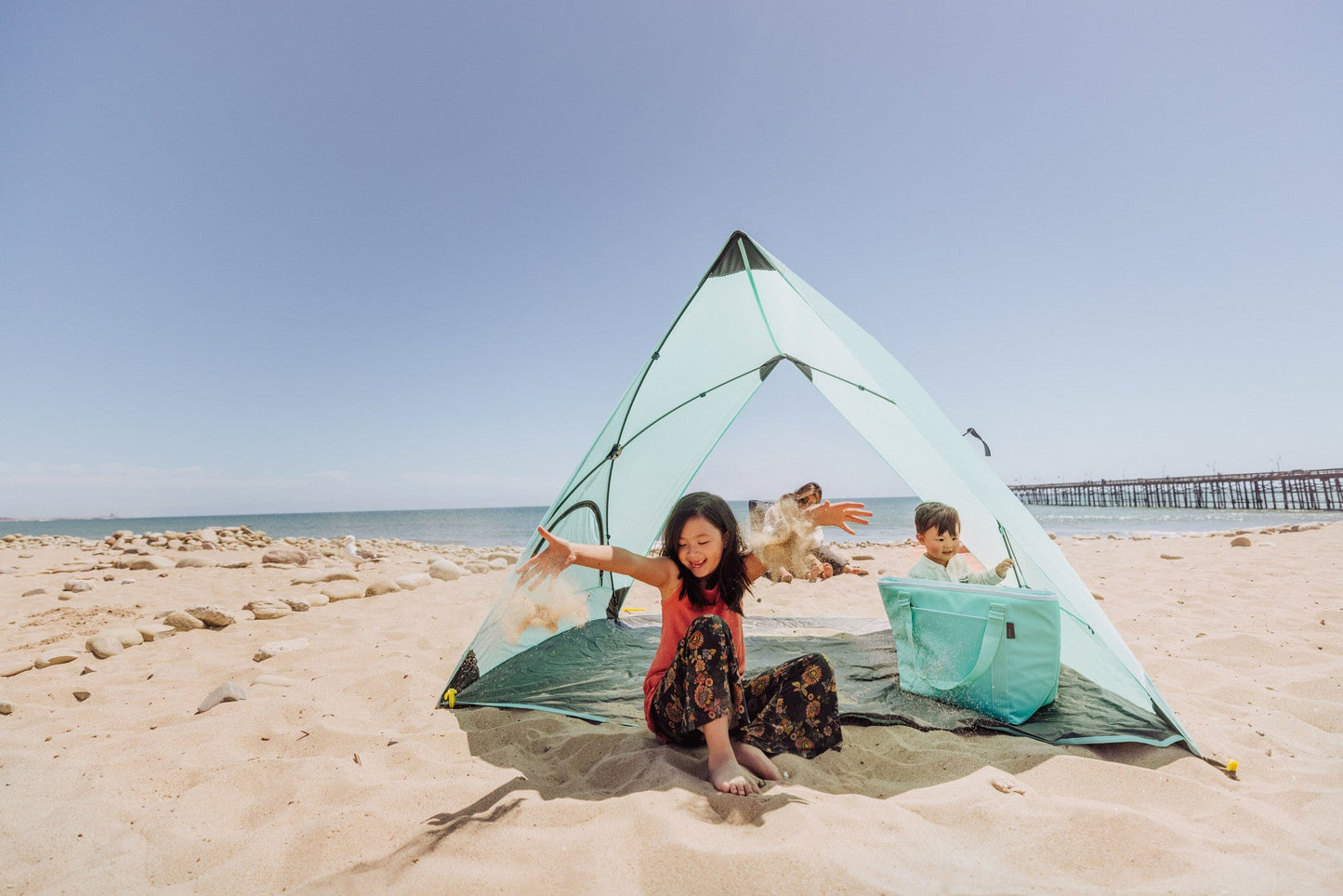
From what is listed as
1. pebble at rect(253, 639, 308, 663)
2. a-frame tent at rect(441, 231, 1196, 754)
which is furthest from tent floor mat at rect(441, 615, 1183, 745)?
pebble at rect(253, 639, 308, 663)

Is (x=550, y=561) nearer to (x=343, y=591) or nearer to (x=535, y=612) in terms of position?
(x=535, y=612)

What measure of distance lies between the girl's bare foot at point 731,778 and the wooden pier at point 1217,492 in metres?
33.7

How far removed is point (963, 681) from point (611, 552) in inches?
66.5

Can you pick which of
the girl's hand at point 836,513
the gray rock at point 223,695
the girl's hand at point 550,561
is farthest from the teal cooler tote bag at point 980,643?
the gray rock at point 223,695

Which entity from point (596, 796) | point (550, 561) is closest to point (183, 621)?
point (550, 561)

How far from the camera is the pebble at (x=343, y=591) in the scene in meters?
5.68

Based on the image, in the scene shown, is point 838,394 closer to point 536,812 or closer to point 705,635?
point 705,635

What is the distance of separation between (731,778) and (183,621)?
176 inches

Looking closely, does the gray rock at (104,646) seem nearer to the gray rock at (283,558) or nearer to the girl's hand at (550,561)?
the girl's hand at (550,561)

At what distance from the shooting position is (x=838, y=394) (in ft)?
11.6

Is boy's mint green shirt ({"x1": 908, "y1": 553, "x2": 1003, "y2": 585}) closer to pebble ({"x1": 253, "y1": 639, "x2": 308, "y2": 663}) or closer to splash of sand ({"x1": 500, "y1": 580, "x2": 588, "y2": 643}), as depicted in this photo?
splash of sand ({"x1": 500, "y1": 580, "x2": 588, "y2": 643})

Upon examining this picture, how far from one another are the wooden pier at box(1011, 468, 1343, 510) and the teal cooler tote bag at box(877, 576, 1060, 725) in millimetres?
32396

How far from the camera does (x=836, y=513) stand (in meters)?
2.55

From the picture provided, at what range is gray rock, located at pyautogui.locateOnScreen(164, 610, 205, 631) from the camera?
4262 millimetres
